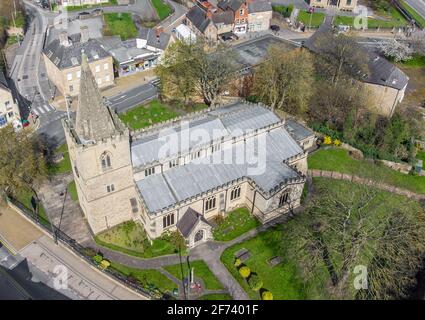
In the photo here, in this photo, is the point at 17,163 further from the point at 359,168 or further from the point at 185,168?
the point at 359,168

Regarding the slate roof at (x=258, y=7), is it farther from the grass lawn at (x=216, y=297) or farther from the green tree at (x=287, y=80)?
the grass lawn at (x=216, y=297)

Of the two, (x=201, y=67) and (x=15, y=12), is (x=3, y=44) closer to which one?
(x=15, y=12)

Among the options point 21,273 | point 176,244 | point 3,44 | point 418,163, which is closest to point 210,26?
point 3,44

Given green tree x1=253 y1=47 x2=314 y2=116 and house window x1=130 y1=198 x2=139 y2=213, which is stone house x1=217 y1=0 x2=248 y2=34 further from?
house window x1=130 y1=198 x2=139 y2=213

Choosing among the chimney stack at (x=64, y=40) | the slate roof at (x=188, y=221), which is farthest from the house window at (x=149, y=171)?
the chimney stack at (x=64, y=40)

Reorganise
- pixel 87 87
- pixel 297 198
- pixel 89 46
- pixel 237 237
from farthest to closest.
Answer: pixel 89 46, pixel 297 198, pixel 237 237, pixel 87 87
